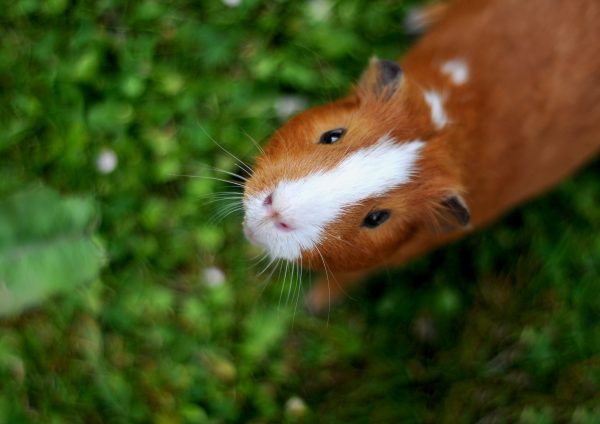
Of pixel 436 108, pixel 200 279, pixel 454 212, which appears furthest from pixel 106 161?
pixel 454 212

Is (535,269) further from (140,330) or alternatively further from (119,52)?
(119,52)

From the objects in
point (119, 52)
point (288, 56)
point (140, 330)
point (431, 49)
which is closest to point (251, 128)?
point (288, 56)

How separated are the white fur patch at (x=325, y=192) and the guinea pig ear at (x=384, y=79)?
25 centimetres

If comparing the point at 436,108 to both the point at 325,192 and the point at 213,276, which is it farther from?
the point at 213,276

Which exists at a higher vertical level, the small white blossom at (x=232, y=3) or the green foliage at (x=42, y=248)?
the small white blossom at (x=232, y=3)

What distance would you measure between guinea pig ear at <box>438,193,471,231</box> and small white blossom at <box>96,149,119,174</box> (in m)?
1.80

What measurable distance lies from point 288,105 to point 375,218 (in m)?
1.32

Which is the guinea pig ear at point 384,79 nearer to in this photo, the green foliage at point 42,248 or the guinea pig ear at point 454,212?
the guinea pig ear at point 454,212

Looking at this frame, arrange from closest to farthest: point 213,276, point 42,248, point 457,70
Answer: point 457,70
point 42,248
point 213,276

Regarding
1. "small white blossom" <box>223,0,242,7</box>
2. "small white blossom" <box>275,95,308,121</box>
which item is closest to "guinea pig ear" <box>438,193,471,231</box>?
"small white blossom" <box>275,95,308,121</box>

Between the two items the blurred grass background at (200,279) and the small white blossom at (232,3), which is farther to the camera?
the small white blossom at (232,3)

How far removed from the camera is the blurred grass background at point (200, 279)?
3098 millimetres

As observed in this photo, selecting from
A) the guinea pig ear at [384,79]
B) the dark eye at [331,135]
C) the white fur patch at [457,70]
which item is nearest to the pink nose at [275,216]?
the dark eye at [331,135]

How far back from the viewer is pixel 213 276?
324 centimetres
